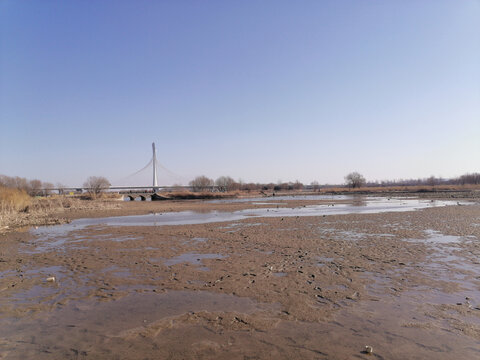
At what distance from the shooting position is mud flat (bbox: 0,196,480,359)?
5.03 metres

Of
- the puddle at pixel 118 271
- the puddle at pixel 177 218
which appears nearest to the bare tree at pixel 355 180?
the puddle at pixel 177 218

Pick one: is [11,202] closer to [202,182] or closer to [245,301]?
[245,301]

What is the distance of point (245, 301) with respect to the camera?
7105mm

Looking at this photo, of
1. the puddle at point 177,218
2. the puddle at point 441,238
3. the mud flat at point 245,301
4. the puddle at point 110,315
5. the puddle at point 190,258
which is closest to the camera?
the mud flat at point 245,301

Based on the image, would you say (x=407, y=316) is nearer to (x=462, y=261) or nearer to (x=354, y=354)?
(x=354, y=354)

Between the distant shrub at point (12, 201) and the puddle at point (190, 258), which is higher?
the distant shrub at point (12, 201)

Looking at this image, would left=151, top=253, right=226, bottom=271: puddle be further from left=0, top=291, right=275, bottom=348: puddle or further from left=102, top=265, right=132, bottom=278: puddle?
left=0, top=291, right=275, bottom=348: puddle

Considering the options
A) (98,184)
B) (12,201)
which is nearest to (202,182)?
(98,184)

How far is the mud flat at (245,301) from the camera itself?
503 centimetres

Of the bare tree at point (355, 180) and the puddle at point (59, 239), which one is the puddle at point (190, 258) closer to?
the puddle at point (59, 239)

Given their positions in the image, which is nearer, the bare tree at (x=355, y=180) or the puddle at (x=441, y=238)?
the puddle at (x=441, y=238)

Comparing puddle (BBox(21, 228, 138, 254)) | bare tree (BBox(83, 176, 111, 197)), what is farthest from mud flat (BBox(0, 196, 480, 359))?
bare tree (BBox(83, 176, 111, 197))

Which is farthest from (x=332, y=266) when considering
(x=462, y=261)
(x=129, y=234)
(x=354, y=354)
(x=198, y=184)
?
(x=198, y=184)

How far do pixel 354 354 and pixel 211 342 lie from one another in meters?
2.41
